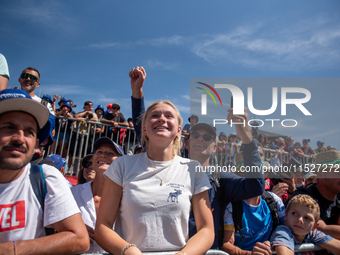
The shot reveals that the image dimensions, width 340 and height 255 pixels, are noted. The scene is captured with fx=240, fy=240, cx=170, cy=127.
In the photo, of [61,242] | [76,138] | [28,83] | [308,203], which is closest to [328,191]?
[308,203]

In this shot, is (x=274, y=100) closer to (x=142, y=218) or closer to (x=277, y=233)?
(x=277, y=233)

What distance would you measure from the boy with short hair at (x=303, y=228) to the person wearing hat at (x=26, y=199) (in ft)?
6.33

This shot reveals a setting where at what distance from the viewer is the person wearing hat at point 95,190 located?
2.22 metres

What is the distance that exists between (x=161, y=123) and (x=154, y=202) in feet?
2.20

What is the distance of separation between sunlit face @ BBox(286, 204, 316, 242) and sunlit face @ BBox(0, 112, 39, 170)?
2549 mm

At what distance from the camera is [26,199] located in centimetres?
159

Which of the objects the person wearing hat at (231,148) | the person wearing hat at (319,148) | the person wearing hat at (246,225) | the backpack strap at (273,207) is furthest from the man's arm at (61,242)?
the person wearing hat at (319,148)

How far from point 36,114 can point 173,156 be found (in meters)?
1.17

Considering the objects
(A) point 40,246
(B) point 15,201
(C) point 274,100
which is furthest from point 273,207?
(B) point 15,201

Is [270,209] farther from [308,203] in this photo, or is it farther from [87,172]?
[87,172]

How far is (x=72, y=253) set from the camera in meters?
1.57

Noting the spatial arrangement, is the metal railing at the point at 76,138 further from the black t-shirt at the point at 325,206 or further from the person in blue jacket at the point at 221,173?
the black t-shirt at the point at 325,206

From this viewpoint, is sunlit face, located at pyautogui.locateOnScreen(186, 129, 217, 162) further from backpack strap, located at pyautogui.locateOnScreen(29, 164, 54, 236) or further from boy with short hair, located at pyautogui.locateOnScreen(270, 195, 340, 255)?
backpack strap, located at pyautogui.locateOnScreen(29, 164, 54, 236)

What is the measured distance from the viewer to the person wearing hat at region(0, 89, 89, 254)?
4.95 ft
